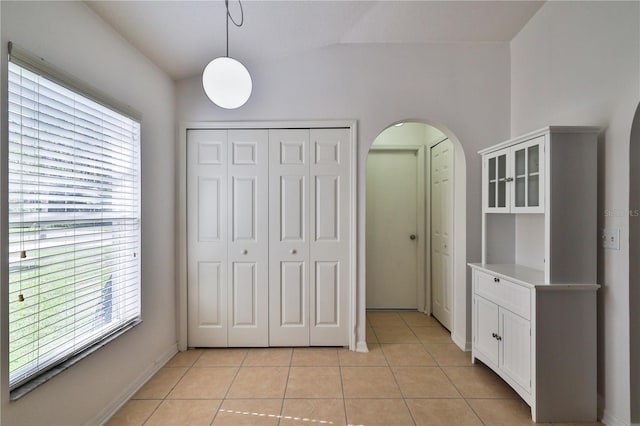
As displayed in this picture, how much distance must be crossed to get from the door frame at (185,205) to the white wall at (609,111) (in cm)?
163

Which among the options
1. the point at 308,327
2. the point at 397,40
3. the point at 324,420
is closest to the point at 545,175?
the point at 397,40

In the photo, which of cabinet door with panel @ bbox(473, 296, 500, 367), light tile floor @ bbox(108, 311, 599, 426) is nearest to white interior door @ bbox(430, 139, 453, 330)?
light tile floor @ bbox(108, 311, 599, 426)

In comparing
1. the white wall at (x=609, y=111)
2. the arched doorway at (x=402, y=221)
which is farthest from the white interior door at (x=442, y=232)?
the white wall at (x=609, y=111)

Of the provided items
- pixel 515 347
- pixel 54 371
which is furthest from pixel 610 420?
pixel 54 371

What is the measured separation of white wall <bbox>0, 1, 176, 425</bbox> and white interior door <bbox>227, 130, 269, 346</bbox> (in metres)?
0.55

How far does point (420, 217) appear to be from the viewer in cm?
407

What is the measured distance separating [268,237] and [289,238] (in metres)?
0.20

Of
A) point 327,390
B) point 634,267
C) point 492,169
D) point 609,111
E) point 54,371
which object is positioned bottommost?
point 327,390

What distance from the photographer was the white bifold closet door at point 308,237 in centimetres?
295

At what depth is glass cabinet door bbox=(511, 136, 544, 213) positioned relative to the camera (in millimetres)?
2008

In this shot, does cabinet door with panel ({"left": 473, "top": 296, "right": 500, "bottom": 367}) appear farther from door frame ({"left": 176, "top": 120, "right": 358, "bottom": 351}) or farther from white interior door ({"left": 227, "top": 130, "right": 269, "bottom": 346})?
white interior door ({"left": 227, "top": 130, "right": 269, "bottom": 346})

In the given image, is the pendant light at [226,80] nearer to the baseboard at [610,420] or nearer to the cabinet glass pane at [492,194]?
the cabinet glass pane at [492,194]

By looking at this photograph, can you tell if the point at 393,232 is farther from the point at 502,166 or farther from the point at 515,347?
the point at 515,347

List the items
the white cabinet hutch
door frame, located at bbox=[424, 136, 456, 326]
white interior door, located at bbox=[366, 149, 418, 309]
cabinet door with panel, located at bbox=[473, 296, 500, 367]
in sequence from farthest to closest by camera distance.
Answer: white interior door, located at bbox=[366, 149, 418, 309]
door frame, located at bbox=[424, 136, 456, 326]
cabinet door with panel, located at bbox=[473, 296, 500, 367]
the white cabinet hutch
